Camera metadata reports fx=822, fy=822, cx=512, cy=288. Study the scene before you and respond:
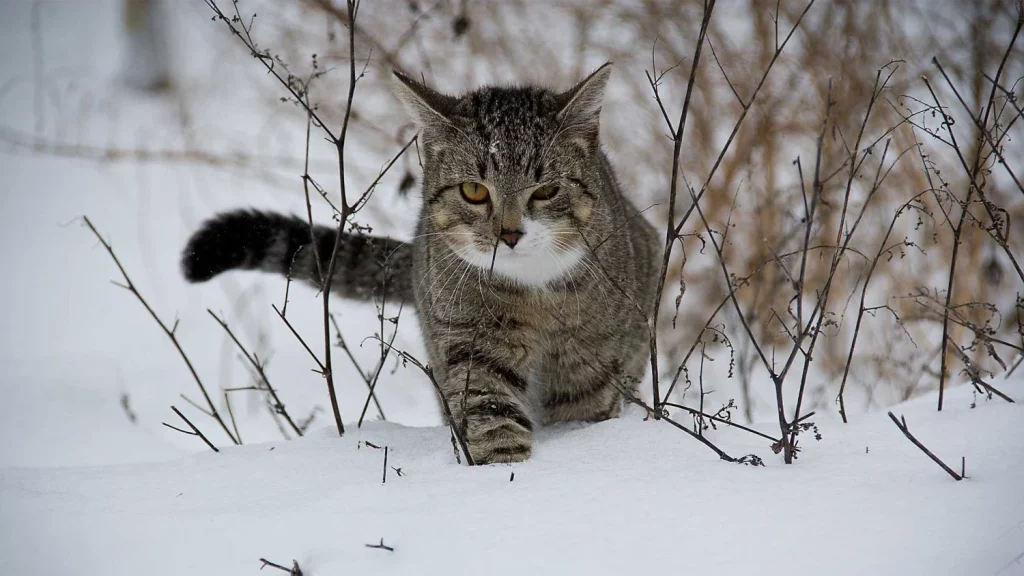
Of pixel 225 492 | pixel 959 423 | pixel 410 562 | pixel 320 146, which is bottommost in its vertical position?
pixel 410 562

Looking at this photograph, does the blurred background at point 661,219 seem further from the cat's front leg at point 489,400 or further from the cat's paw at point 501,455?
the cat's paw at point 501,455

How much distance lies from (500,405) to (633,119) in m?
3.60

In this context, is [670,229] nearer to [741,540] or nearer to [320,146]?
[741,540]

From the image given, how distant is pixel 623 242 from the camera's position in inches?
120

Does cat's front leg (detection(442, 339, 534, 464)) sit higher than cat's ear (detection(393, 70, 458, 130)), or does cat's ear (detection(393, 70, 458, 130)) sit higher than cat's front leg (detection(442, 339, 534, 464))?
cat's ear (detection(393, 70, 458, 130))

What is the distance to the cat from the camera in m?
2.65

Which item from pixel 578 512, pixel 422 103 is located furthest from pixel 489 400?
pixel 422 103

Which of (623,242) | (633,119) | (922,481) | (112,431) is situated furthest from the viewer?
(633,119)

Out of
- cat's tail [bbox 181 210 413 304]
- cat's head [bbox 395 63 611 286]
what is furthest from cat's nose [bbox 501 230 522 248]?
cat's tail [bbox 181 210 413 304]

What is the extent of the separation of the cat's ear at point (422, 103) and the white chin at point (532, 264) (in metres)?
0.49

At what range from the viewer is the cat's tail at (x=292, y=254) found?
3002 mm

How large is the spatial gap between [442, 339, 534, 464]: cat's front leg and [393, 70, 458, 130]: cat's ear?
0.77 metres

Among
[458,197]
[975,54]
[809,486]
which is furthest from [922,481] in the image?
[975,54]

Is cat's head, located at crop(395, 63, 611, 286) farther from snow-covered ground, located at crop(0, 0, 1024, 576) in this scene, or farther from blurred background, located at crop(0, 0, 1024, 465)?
blurred background, located at crop(0, 0, 1024, 465)
